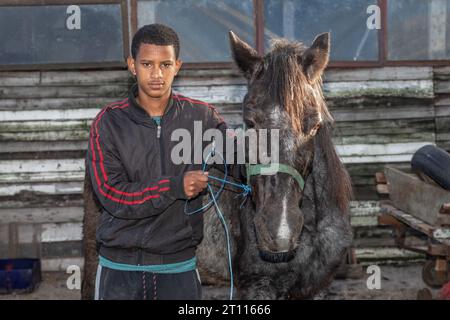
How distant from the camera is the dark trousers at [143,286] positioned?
3.04 metres

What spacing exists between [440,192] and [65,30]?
4.62 meters

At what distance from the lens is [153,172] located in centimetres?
304

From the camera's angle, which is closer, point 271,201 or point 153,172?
point 153,172

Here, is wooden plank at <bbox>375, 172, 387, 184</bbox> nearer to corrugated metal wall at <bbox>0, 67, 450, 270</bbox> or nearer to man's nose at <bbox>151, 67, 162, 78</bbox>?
corrugated metal wall at <bbox>0, 67, 450, 270</bbox>

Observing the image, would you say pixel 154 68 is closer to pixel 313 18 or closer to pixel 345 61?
pixel 313 18

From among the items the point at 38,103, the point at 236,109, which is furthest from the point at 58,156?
the point at 236,109

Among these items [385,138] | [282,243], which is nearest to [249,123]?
[282,243]

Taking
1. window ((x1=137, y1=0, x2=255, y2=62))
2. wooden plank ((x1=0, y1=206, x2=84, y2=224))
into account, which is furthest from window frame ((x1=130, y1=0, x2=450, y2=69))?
wooden plank ((x1=0, y1=206, x2=84, y2=224))

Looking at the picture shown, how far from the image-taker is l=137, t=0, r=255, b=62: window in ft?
22.6

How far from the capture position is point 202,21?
22.8ft

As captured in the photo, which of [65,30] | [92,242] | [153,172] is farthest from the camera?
[65,30]

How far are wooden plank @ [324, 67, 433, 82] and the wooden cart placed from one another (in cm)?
141

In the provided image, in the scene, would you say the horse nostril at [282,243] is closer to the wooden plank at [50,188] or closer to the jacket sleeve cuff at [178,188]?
the jacket sleeve cuff at [178,188]
